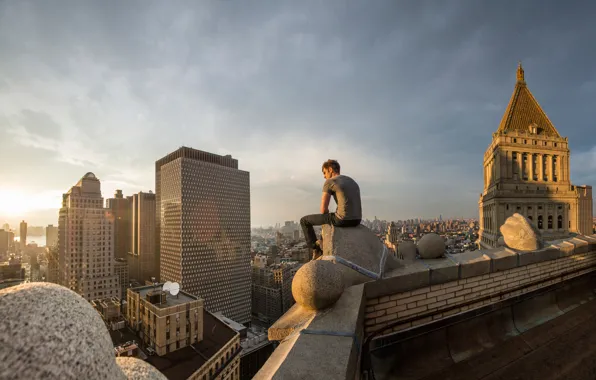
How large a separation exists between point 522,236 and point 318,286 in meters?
7.50

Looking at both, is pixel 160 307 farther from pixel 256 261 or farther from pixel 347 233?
pixel 256 261

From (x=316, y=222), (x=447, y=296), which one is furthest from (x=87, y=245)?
(x=447, y=296)

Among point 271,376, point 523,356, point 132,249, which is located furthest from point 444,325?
point 132,249

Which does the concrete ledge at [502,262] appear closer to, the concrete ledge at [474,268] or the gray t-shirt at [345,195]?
the concrete ledge at [474,268]

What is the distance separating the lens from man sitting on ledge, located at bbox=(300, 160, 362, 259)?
517 cm

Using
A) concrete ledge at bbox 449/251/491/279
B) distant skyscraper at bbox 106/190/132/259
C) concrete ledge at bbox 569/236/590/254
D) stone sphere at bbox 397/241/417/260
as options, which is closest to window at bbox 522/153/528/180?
concrete ledge at bbox 569/236/590/254

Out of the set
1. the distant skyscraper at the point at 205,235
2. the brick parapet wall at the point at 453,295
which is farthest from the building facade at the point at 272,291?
the brick parapet wall at the point at 453,295

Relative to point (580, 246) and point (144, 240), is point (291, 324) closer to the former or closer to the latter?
point (580, 246)

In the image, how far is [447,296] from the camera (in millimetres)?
5387

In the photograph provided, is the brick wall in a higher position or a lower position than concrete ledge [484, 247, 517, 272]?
lower

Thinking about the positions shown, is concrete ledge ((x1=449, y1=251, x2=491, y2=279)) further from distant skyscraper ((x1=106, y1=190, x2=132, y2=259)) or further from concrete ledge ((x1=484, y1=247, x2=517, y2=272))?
distant skyscraper ((x1=106, y1=190, x2=132, y2=259))

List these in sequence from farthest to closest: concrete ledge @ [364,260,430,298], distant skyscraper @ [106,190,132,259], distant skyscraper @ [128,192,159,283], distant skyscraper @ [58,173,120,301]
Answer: distant skyscraper @ [106,190,132,259] < distant skyscraper @ [128,192,159,283] < distant skyscraper @ [58,173,120,301] < concrete ledge @ [364,260,430,298]

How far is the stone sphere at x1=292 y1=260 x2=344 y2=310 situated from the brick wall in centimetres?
139

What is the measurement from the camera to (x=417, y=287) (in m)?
4.95
